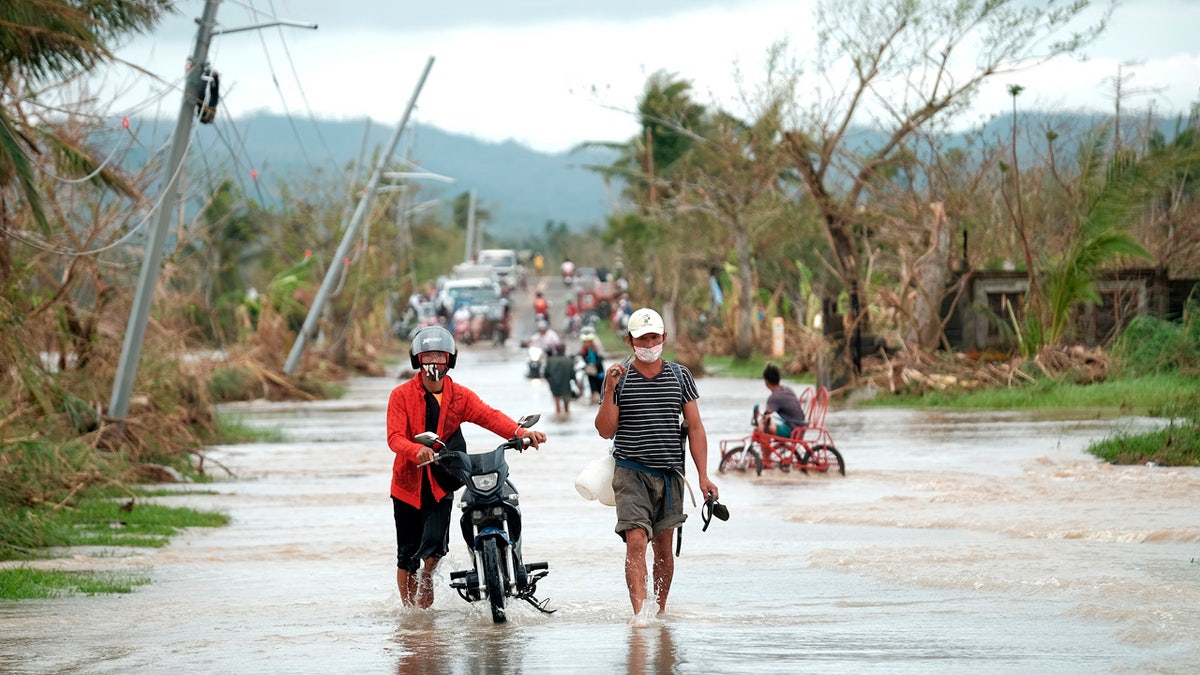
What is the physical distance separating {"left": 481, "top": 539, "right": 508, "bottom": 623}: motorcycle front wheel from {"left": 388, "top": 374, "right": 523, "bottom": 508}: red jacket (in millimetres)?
599

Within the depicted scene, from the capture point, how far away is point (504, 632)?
32.1 ft

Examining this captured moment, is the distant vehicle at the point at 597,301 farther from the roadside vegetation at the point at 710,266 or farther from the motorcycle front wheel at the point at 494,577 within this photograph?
the motorcycle front wheel at the point at 494,577

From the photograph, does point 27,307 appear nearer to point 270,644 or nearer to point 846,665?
point 270,644

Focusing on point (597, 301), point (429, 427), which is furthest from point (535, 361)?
point (597, 301)

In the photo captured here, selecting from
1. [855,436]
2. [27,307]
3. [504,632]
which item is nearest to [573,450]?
[855,436]

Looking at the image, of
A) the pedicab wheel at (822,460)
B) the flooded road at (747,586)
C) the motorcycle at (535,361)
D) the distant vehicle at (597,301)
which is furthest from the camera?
the distant vehicle at (597,301)

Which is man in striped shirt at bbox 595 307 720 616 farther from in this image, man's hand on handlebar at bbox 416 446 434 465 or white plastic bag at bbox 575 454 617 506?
man's hand on handlebar at bbox 416 446 434 465

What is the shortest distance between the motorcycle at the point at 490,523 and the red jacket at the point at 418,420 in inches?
6.6

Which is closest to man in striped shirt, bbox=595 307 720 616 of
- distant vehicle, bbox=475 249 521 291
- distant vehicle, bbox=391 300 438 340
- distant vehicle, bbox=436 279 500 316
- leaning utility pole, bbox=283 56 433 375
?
leaning utility pole, bbox=283 56 433 375

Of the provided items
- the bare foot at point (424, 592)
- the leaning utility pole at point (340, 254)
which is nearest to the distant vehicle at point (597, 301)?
the leaning utility pole at point (340, 254)

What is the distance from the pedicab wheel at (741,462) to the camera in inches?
792

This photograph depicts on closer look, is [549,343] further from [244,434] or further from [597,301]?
[597,301]

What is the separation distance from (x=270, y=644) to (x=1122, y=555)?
20.3ft

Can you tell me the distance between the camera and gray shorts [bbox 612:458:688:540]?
984 centimetres
